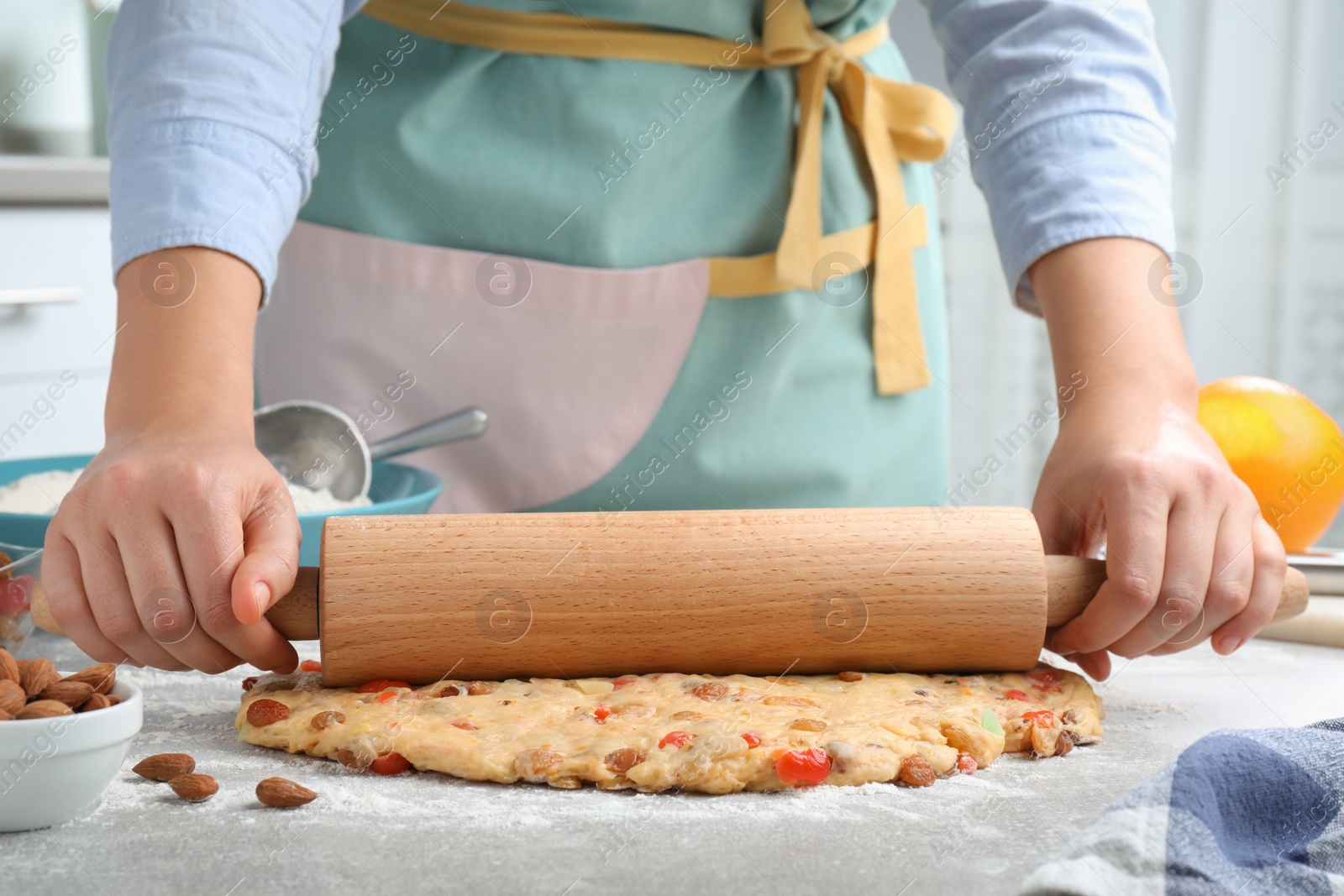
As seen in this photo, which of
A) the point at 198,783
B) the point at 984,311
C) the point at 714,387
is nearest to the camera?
the point at 198,783

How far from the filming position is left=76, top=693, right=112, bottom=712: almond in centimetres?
65

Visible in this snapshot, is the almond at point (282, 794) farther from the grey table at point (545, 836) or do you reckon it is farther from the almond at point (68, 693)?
the almond at point (68, 693)

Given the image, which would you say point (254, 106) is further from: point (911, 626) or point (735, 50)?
point (911, 626)

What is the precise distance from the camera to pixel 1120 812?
56 cm

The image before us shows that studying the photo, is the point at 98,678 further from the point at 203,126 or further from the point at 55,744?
the point at 203,126

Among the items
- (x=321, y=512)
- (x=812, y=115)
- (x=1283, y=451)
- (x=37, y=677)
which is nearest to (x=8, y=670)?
(x=37, y=677)

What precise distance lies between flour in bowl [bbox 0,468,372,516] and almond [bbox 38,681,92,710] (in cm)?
36

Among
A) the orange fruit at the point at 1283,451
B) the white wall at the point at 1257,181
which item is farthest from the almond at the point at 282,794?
the white wall at the point at 1257,181

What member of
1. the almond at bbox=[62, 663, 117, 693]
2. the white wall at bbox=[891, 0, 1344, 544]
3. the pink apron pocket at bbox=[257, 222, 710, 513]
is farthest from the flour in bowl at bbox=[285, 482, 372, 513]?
the white wall at bbox=[891, 0, 1344, 544]

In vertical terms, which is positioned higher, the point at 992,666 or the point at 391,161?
the point at 391,161

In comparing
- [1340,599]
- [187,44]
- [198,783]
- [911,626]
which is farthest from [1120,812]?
[187,44]

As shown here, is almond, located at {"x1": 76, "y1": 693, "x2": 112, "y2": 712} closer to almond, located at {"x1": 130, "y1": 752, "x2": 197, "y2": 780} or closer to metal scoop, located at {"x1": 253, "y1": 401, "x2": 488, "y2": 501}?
almond, located at {"x1": 130, "y1": 752, "x2": 197, "y2": 780}

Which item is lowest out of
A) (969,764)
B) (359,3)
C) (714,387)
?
(969,764)

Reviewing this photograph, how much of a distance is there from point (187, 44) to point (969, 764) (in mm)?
755
